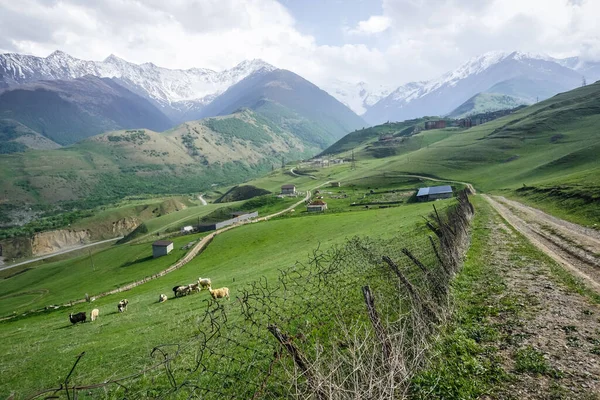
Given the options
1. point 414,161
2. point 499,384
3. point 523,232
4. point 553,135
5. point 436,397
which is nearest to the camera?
point 436,397

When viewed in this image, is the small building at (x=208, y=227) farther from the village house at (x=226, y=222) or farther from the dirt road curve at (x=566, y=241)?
the dirt road curve at (x=566, y=241)

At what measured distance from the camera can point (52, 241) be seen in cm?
19325

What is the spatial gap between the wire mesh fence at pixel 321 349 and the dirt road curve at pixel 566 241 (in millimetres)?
7403

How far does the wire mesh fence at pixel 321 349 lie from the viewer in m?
7.45

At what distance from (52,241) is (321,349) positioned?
240 metres

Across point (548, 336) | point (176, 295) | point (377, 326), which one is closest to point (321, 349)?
point (377, 326)

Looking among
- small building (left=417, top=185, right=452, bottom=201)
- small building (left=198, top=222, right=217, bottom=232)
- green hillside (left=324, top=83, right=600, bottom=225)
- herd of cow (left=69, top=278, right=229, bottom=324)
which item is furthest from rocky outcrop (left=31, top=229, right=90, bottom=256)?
herd of cow (left=69, top=278, right=229, bottom=324)

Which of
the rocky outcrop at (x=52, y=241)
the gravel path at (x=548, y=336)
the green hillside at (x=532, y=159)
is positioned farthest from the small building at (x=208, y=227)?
the rocky outcrop at (x=52, y=241)

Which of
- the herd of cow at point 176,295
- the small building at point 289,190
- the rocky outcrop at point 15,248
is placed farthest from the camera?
the rocky outcrop at point 15,248

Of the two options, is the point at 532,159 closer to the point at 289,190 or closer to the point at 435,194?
the point at 435,194

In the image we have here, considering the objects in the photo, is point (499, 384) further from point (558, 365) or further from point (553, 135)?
point (553, 135)

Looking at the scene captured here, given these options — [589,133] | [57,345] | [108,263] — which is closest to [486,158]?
[589,133]

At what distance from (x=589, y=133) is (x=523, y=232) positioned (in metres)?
167

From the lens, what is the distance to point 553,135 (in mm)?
159875
